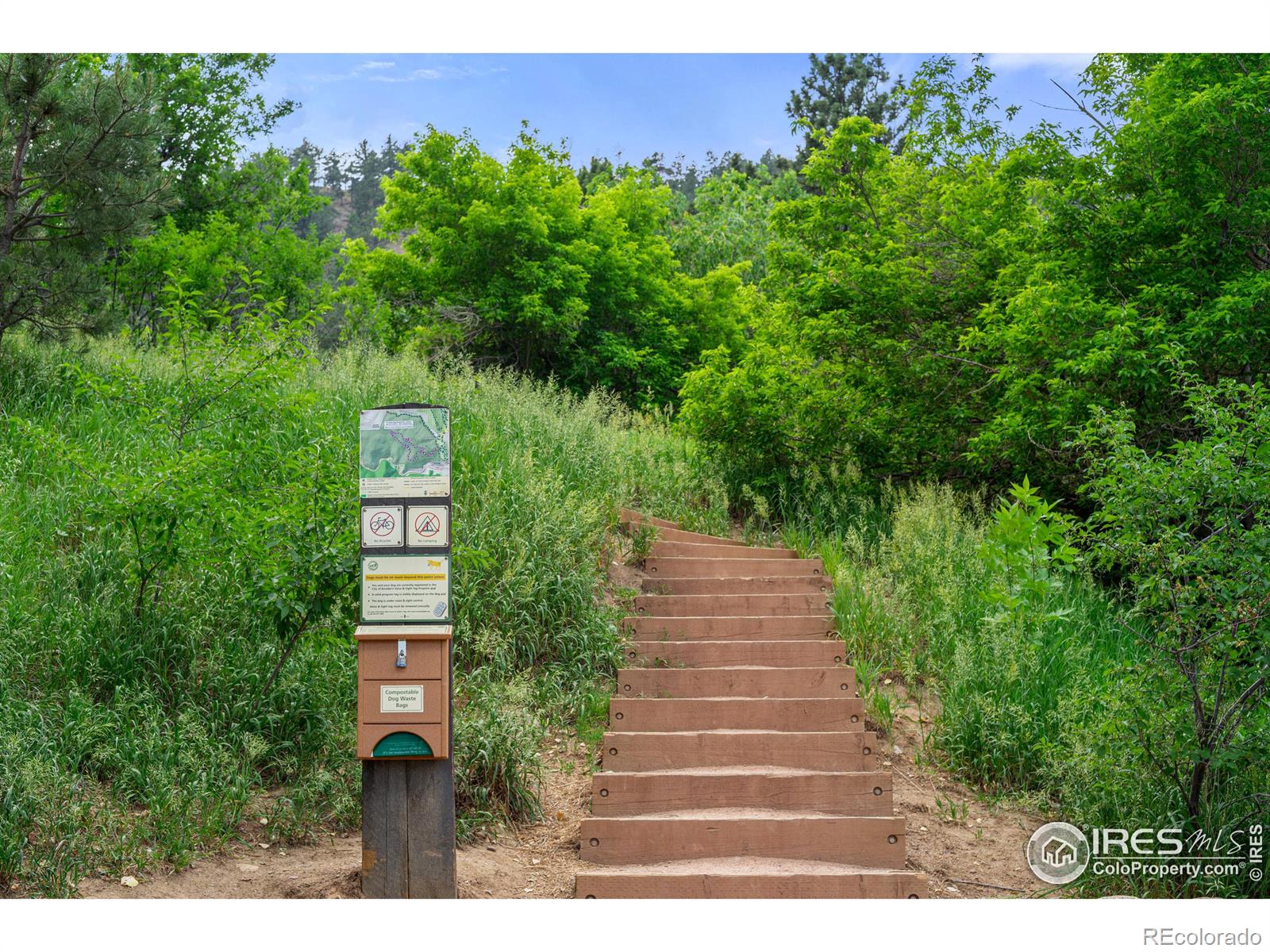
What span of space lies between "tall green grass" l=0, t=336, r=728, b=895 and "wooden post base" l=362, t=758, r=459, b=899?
116cm

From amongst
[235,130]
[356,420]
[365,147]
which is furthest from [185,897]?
[365,147]

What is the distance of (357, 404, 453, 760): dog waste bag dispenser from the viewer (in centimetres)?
470

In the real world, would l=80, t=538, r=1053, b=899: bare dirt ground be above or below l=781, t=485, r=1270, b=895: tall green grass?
below

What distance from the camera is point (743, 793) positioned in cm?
607

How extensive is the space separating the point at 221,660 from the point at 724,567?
452 cm

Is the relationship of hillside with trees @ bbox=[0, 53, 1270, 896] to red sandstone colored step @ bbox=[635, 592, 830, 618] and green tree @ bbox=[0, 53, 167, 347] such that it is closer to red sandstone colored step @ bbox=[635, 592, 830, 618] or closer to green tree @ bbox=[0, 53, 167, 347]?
green tree @ bbox=[0, 53, 167, 347]

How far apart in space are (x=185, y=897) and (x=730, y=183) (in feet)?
107

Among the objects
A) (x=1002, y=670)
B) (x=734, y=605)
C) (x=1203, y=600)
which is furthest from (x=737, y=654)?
(x=1203, y=600)

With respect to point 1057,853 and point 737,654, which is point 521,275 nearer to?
point 737,654

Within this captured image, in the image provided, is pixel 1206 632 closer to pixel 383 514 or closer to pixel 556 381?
pixel 383 514

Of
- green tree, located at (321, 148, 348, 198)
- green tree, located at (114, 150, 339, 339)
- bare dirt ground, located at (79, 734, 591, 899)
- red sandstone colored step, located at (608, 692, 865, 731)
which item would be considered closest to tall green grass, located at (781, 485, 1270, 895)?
red sandstone colored step, located at (608, 692, 865, 731)

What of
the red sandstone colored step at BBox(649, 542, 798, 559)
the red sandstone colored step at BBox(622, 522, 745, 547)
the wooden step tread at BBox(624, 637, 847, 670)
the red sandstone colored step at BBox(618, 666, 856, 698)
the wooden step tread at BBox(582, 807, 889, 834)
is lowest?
the wooden step tread at BBox(582, 807, 889, 834)

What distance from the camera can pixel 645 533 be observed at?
9.34m

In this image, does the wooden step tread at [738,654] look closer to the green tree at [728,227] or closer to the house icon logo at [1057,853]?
the house icon logo at [1057,853]
